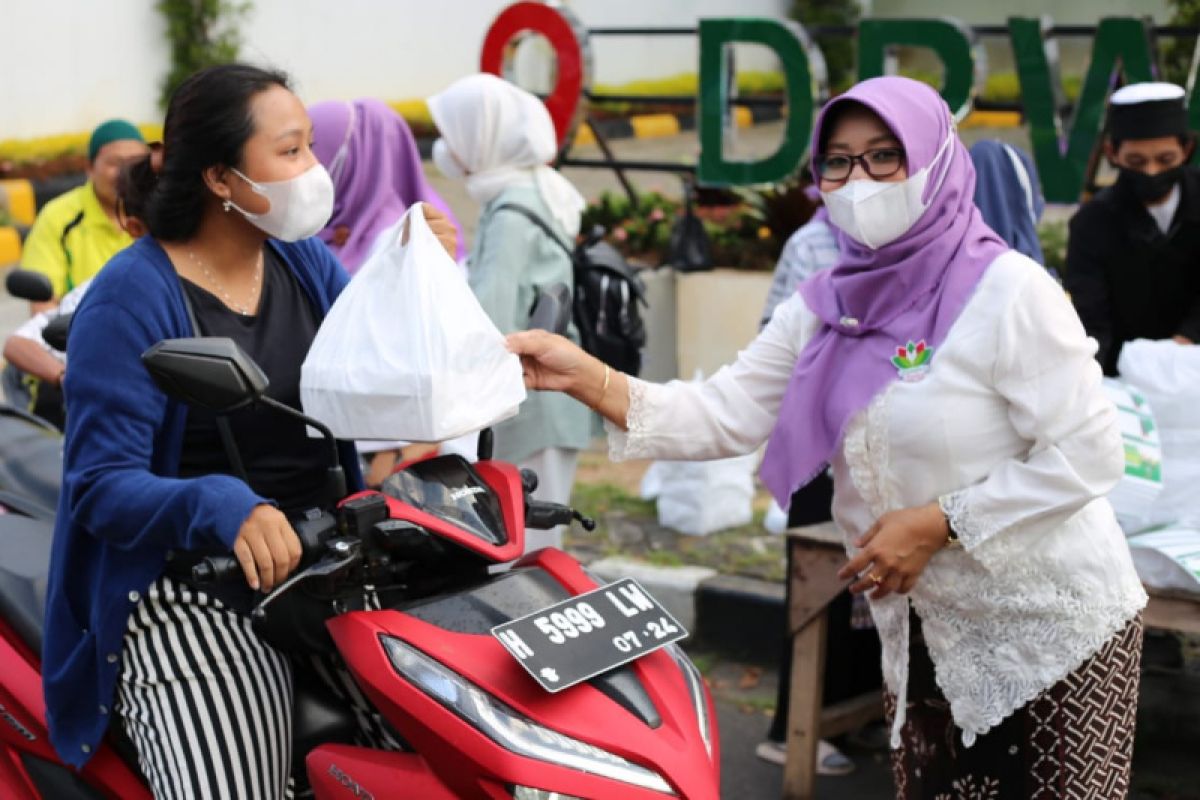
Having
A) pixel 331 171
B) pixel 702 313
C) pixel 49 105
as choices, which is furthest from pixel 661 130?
pixel 331 171

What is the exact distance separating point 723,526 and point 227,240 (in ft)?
13.0

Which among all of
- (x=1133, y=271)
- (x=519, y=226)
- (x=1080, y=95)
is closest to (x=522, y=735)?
(x=519, y=226)

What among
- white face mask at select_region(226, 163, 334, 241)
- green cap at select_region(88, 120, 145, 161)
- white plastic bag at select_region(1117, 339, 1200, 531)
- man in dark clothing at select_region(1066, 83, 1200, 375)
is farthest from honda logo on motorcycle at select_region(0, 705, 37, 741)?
man in dark clothing at select_region(1066, 83, 1200, 375)

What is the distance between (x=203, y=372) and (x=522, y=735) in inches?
26.3

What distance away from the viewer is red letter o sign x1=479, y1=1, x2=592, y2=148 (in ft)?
30.8

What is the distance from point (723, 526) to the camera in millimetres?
6352

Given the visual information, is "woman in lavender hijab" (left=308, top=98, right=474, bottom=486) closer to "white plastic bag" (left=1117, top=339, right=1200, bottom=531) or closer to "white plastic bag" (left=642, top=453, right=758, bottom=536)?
"white plastic bag" (left=642, top=453, right=758, bottom=536)

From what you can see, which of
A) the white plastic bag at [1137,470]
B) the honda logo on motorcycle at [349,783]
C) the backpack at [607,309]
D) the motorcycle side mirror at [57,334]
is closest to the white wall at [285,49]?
the backpack at [607,309]

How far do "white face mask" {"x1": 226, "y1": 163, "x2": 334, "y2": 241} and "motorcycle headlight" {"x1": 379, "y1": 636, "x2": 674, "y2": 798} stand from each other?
34.2 inches

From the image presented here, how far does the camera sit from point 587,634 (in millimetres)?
2250

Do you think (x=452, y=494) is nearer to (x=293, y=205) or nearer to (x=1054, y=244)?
A: (x=293, y=205)

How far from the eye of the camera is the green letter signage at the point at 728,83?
841 cm

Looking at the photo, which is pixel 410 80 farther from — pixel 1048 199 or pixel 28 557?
pixel 28 557

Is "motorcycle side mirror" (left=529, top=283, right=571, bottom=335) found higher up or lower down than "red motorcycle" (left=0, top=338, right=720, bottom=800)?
higher up
